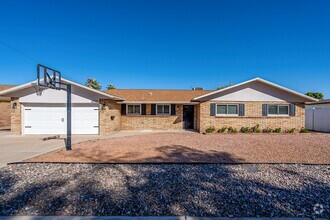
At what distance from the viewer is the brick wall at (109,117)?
40.6ft

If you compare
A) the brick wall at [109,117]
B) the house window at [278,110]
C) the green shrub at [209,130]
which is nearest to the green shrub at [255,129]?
the house window at [278,110]

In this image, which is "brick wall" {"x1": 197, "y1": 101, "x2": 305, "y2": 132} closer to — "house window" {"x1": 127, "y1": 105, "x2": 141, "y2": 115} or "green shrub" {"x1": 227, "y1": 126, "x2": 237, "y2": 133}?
"green shrub" {"x1": 227, "y1": 126, "x2": 237, "y2": 133}

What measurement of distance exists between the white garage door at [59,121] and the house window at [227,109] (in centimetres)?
908

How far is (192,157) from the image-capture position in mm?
6496

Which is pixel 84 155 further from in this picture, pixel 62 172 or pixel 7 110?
pixel 7 110

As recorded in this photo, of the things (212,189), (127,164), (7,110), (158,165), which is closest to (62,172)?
(127,164)

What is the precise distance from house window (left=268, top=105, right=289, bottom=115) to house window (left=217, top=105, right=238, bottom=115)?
272 cm

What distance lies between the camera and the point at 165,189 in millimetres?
3854

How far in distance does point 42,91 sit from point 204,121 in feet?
38.3

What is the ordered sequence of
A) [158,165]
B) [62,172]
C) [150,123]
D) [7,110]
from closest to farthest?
[62,172]
[158,165]
[150,123]
[7,110]

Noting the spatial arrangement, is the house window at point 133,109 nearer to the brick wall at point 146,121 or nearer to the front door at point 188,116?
the brick wall at point 146,121

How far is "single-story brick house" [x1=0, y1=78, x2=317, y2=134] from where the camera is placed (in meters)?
12.3

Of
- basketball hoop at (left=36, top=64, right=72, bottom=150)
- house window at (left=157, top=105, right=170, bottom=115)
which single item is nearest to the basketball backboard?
basketball hoop at (left=36, top=64, right=72, bottom=150)

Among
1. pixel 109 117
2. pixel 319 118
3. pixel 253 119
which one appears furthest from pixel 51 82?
pixel 319 118
